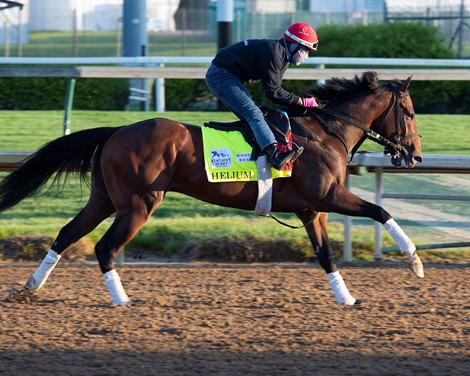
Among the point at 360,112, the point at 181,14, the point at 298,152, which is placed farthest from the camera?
the point at 181,14

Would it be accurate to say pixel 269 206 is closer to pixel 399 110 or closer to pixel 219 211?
pixel 399 110

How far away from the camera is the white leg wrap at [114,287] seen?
617 cm

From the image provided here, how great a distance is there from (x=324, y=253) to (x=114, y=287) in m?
1.45

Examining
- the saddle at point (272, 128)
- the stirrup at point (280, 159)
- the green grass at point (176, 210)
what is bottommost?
the green grass at point (176, 210)

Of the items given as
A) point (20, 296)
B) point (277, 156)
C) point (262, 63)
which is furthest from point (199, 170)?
point (20, 296)

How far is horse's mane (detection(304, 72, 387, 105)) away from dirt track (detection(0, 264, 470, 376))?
1.41 m

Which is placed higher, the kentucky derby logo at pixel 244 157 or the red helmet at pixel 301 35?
the red helmet at pixel 301 35

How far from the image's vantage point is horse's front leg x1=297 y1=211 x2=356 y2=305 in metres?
6.29

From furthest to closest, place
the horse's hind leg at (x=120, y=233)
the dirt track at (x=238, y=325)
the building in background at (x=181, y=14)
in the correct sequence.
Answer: the building in background at (x=181, y=14), the horse's hind leg at (x=120, y=233), the dirt track at (x=238, y=325)

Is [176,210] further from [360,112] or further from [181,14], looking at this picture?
[181,14]

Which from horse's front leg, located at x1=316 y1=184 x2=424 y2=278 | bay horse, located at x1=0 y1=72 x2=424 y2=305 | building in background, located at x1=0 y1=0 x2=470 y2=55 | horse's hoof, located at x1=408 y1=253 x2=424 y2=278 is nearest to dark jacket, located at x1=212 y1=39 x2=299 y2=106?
bay horse, located at x1=0 y1=72 x2=424 y2=305

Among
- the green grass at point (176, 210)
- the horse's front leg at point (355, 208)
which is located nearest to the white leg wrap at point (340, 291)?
the horse's front leg at point (355, 208)

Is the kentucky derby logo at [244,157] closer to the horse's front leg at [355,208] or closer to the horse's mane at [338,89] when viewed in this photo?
the horse's front leg at [355,208]

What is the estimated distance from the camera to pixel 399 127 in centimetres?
673
